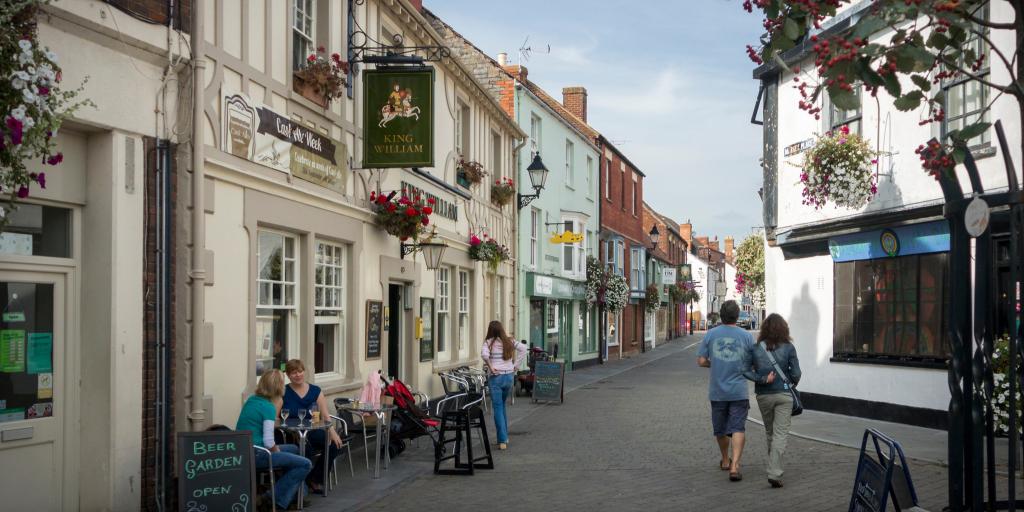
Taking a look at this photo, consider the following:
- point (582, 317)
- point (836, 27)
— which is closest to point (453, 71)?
point (836, 27)

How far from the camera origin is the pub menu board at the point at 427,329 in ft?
54.5

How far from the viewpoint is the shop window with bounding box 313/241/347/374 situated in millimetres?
12192

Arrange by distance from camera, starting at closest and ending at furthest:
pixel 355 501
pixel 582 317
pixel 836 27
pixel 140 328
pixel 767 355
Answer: pixel 140 328, pixel 355 501, pixel 767 355, pixel 836 27, pixel 582 317

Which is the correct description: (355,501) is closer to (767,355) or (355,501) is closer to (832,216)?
(767,355)

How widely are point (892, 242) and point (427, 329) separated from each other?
25.5 feet

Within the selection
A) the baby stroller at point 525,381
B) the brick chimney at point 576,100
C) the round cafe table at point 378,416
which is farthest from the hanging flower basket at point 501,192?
the brick chimney at point 576,100

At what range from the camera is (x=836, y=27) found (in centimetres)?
1537

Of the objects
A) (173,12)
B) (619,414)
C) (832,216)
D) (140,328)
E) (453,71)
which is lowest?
(619,414)

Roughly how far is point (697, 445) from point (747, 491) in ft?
11.7

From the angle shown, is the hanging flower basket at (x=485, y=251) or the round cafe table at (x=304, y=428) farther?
the hanging flower basket at (x=485, y=251)

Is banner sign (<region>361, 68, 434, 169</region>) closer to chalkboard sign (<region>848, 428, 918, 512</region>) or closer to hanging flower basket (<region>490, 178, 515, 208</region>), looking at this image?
chalkboard sign (<region>848, 428, 918, 512</region>)

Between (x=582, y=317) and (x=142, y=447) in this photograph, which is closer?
(x=142, y=447)

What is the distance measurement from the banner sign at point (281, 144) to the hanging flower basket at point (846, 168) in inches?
282

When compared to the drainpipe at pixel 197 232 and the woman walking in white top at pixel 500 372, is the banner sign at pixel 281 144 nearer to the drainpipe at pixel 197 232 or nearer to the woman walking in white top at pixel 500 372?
the drainpipe at pixel 197 232
